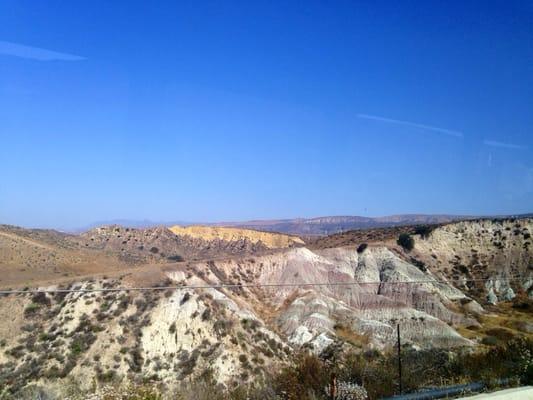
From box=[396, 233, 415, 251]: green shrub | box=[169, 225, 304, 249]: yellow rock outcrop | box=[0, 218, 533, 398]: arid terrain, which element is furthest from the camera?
box=[169, 225, 304, 249]: yellow rock outcrop

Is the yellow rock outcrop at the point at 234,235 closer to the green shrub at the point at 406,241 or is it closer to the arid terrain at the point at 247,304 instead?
the arid terrain at the point at 247,304

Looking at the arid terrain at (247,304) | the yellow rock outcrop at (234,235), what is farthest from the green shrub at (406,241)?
the yellow rock outcrop at (234,235)

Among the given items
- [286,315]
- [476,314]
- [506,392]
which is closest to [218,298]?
[286,315]

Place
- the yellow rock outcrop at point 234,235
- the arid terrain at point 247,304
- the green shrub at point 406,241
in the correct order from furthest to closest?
1. the yellow rock outcrop at point 234,235
2. the green shrub at point 406,241
3. the arid terrain at point 247,304

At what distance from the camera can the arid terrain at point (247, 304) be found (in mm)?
26872

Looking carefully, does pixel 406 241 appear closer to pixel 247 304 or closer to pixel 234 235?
pixel 247 304

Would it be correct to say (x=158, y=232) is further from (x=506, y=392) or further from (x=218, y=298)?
(x=506, y=392)

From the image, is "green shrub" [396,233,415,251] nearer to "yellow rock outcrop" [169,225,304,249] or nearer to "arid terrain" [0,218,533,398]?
"arid terrain" [0,218,533,398]

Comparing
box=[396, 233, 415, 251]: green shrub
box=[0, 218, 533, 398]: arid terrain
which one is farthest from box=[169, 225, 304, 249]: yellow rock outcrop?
box=[396, 233, 415, 251]: green shrub

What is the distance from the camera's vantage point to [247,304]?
125 feet

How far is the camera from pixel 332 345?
106 ft

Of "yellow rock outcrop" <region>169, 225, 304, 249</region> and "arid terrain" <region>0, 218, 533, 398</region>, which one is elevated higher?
"yellow rock outcrop" <region>169, 225, 304, 249</region>

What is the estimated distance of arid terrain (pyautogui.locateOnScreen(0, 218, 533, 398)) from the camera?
88.2 feet

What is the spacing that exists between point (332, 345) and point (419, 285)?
16894 millimetres
